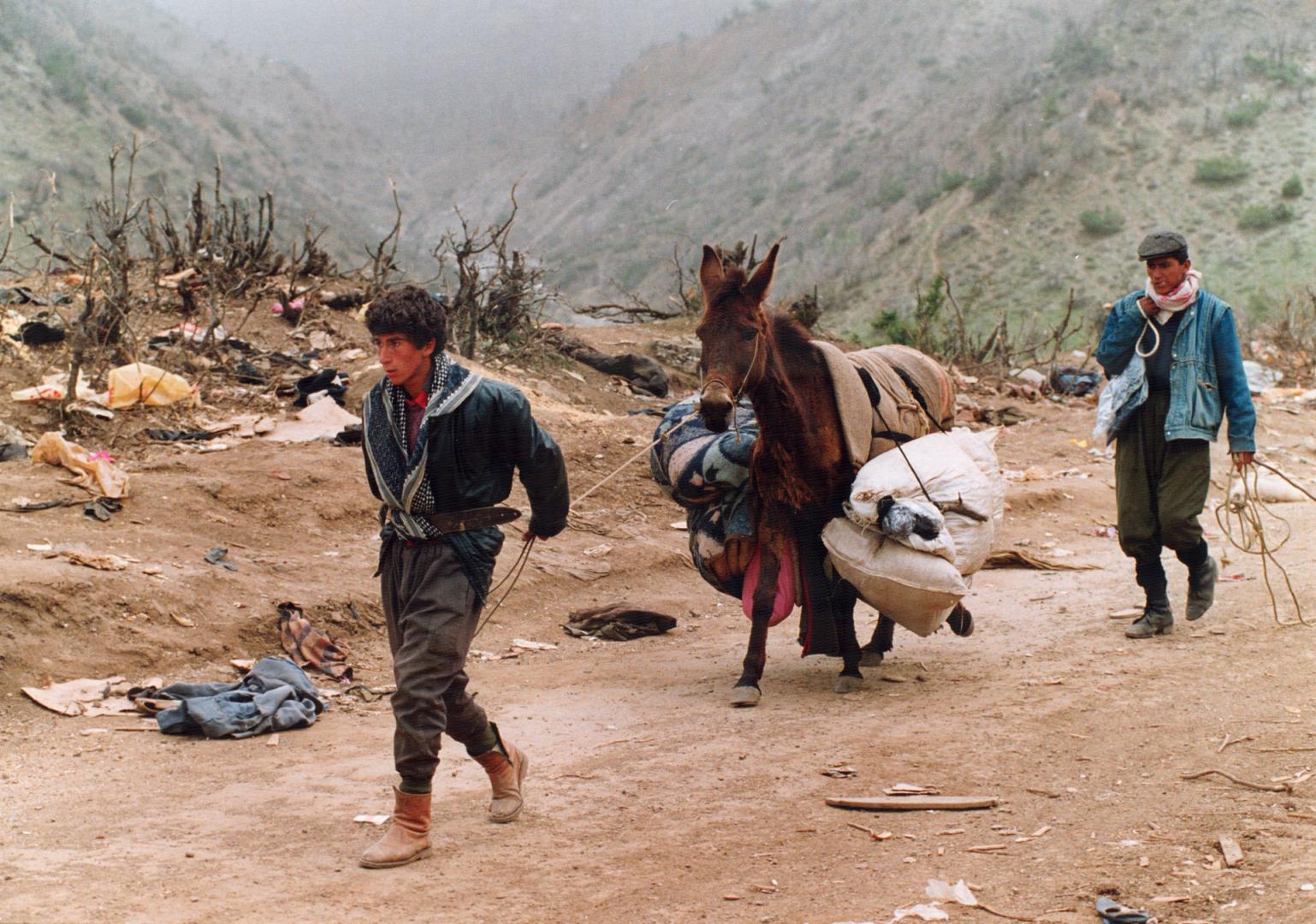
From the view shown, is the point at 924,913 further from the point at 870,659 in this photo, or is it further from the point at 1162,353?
the point at 1162,353

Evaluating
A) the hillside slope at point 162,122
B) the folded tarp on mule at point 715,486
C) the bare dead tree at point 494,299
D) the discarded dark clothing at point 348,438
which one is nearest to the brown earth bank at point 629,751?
the folded tarp on mule at point 715,486

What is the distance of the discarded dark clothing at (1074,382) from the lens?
17.7 meters

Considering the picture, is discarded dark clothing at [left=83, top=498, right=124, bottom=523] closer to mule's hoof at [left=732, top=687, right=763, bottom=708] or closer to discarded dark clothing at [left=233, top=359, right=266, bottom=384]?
discarded dark clothing at [left=233, top=359, right=266, bottom=384]

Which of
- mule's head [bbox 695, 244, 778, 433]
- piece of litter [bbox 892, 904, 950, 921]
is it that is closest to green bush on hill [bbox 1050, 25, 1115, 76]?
mule's head [bbox 695, 244, 778, 433]

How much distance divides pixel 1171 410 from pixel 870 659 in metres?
1.90

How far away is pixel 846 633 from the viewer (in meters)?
6.00

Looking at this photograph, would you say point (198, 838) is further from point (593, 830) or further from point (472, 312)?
point (472, 312)

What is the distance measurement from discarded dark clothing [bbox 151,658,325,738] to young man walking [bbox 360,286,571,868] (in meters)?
1.77

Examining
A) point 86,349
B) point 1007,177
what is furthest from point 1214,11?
point 86,349

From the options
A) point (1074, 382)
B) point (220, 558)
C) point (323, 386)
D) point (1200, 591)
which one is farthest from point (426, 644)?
point (1074, 382)

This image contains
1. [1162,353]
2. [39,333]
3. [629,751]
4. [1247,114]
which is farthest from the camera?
[1247,114]

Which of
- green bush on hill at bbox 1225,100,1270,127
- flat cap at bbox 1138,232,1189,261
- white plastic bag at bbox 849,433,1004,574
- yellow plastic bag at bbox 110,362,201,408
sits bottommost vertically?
yellow plastic bag at bbox 110,362,201,408

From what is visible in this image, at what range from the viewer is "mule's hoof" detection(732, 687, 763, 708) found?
5.61 m

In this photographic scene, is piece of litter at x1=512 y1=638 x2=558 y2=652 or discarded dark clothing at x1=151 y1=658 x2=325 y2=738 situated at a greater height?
discarded dark clothing at x1=151 y1=658 x2=325 y2=738
